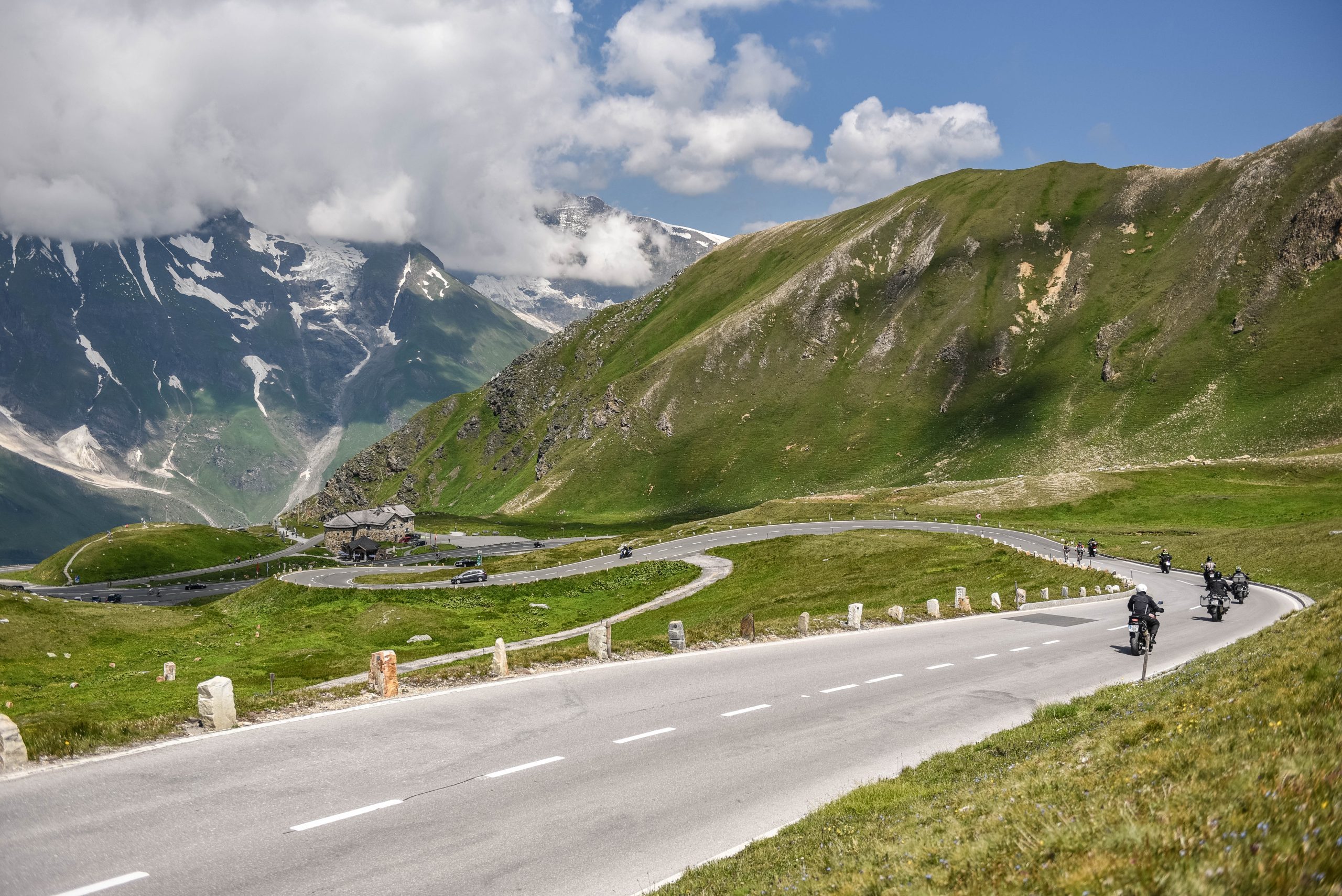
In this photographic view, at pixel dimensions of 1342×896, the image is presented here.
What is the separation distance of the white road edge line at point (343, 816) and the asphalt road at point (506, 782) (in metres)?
0.05

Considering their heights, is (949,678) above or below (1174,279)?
below

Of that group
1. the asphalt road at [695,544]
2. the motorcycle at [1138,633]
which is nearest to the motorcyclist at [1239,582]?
the motorcycle at [1138,633]

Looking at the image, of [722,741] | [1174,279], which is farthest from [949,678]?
[1174,279]

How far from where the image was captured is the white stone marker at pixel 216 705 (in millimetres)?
16578

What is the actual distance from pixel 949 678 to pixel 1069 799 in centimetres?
1525

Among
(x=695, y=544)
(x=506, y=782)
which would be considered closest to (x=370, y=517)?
(x=695, y=544)

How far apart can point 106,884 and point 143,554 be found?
20388cm

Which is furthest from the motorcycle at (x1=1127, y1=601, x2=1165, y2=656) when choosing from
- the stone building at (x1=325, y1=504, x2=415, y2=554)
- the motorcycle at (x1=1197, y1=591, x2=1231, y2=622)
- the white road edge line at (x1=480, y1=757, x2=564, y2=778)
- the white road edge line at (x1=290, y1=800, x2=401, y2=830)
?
the stone building at (x1=325, y1=504, x2=415, y2=554)

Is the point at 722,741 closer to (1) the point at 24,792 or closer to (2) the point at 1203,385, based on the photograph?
(1) the point at 24,792

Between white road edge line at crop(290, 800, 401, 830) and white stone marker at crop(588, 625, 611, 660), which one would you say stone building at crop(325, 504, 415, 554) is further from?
white road edge line at crop(290, 800, 401, 830)

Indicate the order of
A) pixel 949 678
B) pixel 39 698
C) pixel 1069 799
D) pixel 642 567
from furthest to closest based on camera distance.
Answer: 1. pixel 642 567
2. pixel 39 698
3. pixel 949 678
4. pixel 1069 799

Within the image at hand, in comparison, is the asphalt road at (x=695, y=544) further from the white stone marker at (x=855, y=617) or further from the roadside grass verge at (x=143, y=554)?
the roadside grass verge at (x=143, y=554)

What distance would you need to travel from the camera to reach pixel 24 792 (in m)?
12.8

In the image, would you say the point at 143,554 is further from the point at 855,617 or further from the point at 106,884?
the point at 106,884
